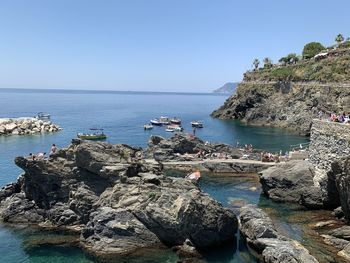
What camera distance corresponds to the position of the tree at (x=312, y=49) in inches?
5036

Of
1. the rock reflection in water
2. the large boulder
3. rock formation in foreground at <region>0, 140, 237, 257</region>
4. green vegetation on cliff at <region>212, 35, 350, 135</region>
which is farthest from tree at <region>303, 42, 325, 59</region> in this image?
rock formation in foreground at <region>0, 140, 237, 257</region>

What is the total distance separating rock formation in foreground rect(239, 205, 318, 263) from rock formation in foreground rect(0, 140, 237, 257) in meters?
1.31

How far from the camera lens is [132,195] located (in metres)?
31.6

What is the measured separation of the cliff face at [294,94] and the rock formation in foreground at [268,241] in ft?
211

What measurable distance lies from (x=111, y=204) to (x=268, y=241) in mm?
12595

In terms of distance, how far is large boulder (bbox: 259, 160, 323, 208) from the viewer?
37.9m

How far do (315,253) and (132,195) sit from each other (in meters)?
14.5

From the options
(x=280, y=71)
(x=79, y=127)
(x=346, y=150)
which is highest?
(x=280, y=71)

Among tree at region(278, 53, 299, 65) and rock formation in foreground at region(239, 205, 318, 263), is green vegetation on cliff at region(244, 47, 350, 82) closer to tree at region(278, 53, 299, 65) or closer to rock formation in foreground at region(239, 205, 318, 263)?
tree at region(278, 53, 299, 65)

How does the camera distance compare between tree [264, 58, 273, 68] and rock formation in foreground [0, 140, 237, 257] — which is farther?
tree [264, 58, 273, 68]

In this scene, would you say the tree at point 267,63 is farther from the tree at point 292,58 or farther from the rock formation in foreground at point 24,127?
the rock formation in foreground at point 24,127

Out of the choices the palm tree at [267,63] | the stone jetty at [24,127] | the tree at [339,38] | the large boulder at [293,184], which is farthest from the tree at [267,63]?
the large boulder at [293,184]

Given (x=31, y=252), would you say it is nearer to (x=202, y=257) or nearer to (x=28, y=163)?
(x=28, y=163)

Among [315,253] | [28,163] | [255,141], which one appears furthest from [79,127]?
[315,253]
